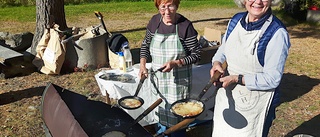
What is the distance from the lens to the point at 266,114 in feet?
7.39

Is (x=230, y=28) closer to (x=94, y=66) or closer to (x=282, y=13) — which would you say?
(x=94, y=66)

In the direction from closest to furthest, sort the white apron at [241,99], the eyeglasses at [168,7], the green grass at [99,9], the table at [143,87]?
the white apron at [241,99], the eyeglasses at [168,7], the table at [143,87], the green grass at [99,9]

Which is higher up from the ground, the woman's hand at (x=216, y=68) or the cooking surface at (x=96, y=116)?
the woman's hand at (x=216, y=68)

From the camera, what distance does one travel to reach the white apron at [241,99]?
210cm

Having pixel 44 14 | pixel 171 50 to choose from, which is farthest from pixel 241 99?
pixel 44 14

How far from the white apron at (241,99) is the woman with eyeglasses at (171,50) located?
0.48m

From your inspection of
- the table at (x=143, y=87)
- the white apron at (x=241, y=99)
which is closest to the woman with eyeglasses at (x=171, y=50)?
the table at (x=143, y=87)

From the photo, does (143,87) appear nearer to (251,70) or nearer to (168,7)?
(168,7)

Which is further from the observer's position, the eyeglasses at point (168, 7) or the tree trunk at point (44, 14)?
the tree trunk at point (44, 14)

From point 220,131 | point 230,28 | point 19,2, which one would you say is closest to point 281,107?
A: point 220,131

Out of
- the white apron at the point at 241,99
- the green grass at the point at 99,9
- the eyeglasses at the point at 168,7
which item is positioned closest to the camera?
the white apron at the point at 241,99

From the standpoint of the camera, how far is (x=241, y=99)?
2289mm

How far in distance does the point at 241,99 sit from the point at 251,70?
257 mm

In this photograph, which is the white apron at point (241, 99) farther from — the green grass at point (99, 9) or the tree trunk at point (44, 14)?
the green grass at point (99, 9)
